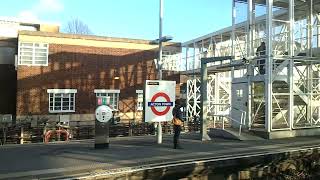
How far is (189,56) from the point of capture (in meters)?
31.1

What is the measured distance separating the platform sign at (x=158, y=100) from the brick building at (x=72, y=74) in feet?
47.1

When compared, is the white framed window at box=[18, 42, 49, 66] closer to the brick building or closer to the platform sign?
the brick building

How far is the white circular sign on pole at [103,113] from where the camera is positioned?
13.7 meters

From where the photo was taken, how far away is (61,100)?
97.6ft

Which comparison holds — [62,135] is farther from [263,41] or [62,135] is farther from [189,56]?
[189,56]

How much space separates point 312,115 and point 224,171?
9088 millimetres

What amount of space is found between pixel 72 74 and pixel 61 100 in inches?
75.8

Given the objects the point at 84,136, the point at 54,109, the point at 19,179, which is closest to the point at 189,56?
the point at 54,109

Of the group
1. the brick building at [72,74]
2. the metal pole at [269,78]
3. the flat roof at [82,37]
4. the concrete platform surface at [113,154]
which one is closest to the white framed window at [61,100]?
the brick building at [72,74]

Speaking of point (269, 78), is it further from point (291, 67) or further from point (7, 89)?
point (7, 89)

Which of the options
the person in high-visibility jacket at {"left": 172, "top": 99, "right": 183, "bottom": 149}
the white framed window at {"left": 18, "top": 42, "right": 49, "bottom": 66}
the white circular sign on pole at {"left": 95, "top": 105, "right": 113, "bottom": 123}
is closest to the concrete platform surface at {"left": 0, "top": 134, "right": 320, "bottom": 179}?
the person in high-visibility jacket at {"left": 172, "top": 99, "right": 183, "bottom": 149}

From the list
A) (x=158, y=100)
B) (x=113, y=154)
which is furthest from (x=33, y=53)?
(x=113, y=154)

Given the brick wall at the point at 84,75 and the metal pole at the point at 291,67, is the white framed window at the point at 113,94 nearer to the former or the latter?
the brick wall at the point at 84,75

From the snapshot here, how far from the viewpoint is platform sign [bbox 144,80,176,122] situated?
14969 mm
